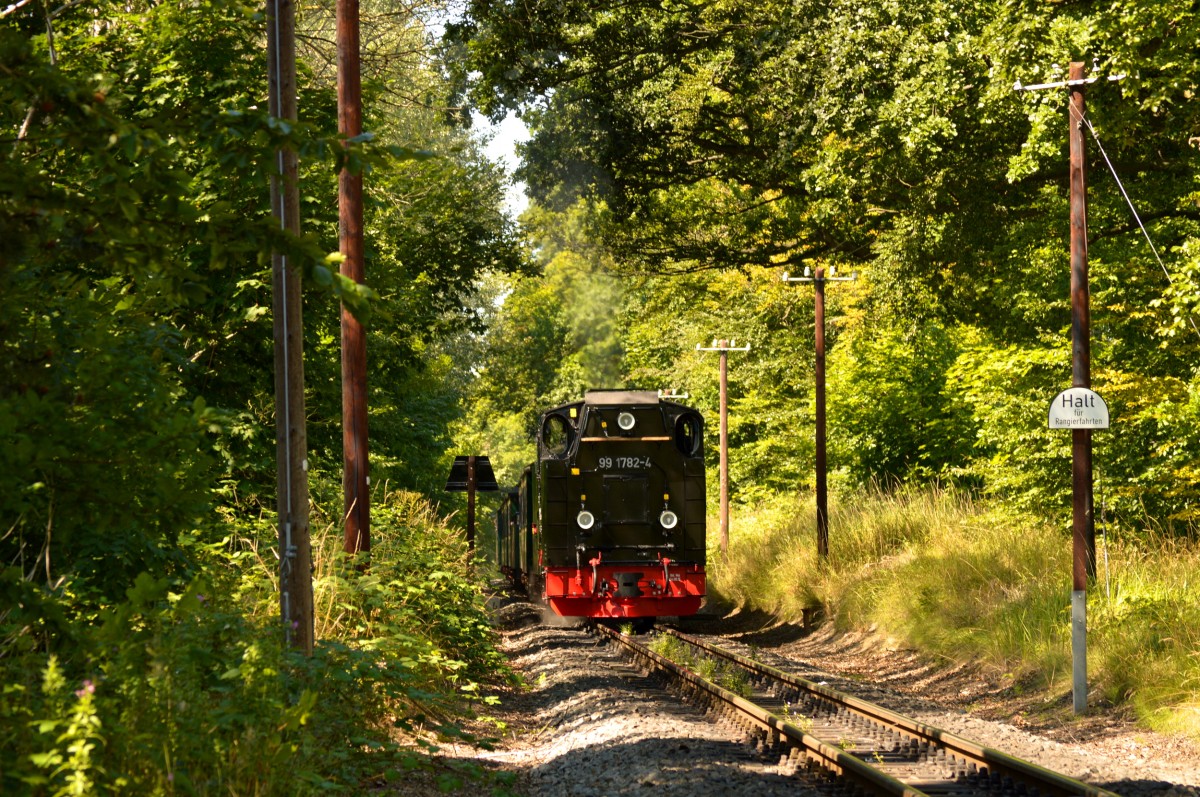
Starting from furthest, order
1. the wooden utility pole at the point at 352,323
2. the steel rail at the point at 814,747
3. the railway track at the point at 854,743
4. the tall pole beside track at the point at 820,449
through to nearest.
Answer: the tall pole beside track at the point at 820,449 → the wooden utility pole at the point at 352,323 → the railway track at the point at 854,743 → the steel rail at the point at 814,747

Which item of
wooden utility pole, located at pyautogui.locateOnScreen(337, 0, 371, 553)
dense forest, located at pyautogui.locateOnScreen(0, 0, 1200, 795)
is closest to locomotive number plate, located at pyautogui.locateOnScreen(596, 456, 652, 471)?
dense forest, located at pyautogui.locateOnScreen(0, 0, 1200, 795)

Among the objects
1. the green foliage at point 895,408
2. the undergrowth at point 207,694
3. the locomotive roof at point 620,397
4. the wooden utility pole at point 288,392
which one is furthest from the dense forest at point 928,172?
the wooden utility pole at point 288,392

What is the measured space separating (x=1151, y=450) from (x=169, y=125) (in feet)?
65.1

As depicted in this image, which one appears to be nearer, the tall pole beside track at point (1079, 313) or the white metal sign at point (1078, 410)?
the white metal sign at point (1078, 410)

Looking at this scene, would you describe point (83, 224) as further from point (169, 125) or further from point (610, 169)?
point (610, 169)

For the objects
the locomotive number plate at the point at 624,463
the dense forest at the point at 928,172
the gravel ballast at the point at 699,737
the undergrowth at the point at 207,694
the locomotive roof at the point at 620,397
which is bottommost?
the gravel ballast at the point at 699,737

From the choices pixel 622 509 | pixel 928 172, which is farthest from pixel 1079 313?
pixel 622 509

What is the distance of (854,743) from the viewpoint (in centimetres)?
1091

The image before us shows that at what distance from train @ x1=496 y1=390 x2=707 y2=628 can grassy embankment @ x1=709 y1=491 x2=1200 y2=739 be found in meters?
3.54

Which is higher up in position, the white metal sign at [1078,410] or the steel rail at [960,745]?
the white metal sign at [1078,410]

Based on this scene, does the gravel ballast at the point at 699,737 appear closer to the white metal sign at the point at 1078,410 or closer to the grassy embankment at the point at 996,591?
the grassy embankment at the point at 996,591

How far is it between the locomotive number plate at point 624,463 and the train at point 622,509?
0.6 inches

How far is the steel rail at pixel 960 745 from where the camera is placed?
28.2 ft

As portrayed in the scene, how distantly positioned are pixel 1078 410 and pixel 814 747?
18.3 feet
